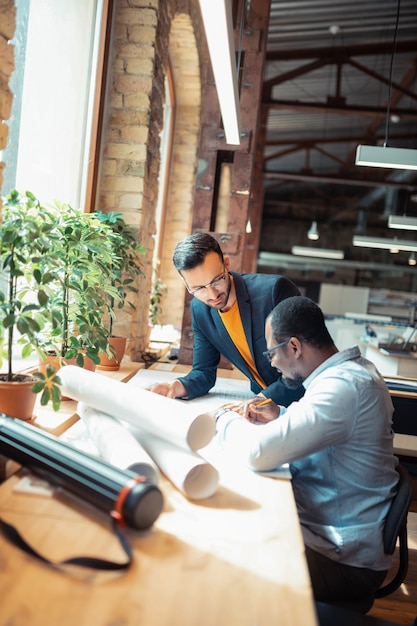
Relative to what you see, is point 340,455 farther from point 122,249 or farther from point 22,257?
point 122,249

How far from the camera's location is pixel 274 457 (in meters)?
1.69

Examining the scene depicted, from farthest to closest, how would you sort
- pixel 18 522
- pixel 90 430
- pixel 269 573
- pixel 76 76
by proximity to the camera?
pixel 76 76, pixel 90 430, pixel 18 522, pixel 269 573

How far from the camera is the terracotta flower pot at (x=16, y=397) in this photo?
1990mm

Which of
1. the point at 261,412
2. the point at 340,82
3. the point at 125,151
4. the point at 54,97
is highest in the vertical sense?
the point at 340,82

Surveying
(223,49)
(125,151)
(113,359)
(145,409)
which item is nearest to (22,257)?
Result: (145,409)

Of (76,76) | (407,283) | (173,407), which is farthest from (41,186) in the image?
(407,283)

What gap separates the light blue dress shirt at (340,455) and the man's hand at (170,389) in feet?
2.51

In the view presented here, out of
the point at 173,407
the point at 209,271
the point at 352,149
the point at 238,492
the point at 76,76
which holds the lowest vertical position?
the point at 238,492

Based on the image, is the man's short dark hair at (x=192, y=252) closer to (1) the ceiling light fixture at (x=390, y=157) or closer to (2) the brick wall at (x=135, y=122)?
(2) the brick wall at (x=135, y=122)

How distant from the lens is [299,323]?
192cm

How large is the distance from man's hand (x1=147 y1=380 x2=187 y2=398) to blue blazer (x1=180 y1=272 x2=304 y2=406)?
49 millimetres

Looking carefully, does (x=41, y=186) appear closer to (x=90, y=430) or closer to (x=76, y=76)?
(x=76, y=76)

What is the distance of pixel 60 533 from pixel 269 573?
18.4 inches

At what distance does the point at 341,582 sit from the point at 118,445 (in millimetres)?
812
